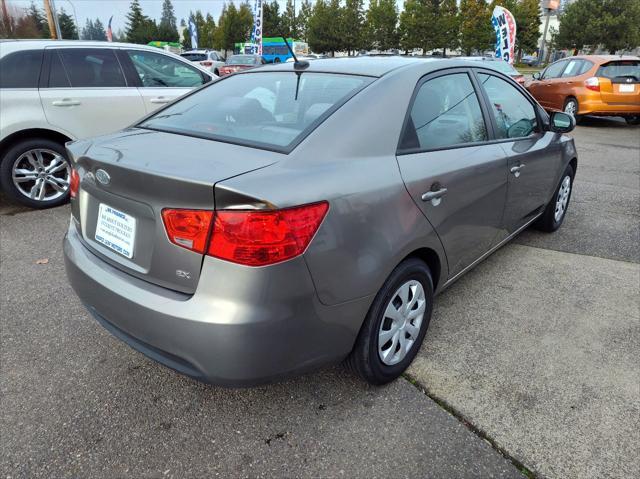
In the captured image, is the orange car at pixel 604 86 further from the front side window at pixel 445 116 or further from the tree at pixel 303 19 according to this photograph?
the tree at pixel 303 19

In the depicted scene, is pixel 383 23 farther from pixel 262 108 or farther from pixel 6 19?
pixel 262 108

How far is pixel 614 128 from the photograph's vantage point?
38.1ft

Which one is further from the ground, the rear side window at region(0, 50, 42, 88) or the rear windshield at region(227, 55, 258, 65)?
the rear windshield at region(227, 55, 258, 65)

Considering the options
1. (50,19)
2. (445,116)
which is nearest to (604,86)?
(445,116)

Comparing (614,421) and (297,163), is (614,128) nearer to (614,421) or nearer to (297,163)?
(614,421)

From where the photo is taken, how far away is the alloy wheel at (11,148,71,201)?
16.0 feet

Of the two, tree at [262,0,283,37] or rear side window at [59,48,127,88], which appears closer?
rear side window at [59,48,127,88]

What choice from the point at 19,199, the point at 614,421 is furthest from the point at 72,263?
the point at 19,199

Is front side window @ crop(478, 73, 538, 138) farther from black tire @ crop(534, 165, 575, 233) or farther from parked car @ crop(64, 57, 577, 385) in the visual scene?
black tire @ crop(534, 165, 575, 233)

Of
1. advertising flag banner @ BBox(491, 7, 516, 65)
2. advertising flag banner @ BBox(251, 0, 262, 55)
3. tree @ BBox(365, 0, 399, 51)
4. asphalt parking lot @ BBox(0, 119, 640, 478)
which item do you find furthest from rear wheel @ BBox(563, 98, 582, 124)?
tree @ BBox(365, 0, 399, 51)

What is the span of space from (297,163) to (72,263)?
1.24 metres

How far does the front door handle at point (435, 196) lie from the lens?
2.28m

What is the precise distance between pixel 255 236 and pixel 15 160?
4353 millimetres

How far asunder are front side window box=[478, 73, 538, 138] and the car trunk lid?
75.7 inches
